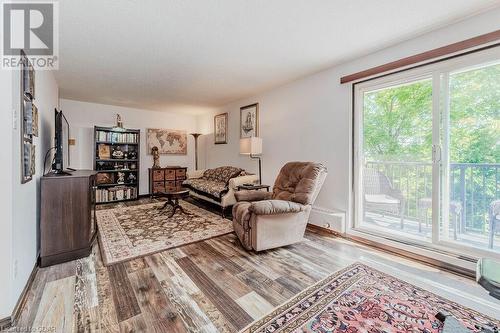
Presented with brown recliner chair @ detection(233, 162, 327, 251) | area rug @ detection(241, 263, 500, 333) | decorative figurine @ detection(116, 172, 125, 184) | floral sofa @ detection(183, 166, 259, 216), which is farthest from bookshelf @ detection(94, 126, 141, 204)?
area rug @ detection(241, 263, 500, 333)

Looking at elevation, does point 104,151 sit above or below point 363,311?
above

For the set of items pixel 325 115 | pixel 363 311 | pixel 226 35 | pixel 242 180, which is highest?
pixel 226 35

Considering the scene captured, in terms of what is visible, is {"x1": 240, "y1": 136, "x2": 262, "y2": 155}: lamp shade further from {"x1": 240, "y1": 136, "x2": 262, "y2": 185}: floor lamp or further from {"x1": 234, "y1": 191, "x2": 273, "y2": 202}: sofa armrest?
{"x1": 234, "y1": 191, "x2": 273, "y2": 202}: sofa armrest

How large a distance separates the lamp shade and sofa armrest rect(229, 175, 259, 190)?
1.54ft

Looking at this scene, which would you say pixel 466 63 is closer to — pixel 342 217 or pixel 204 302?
→ pixel 342 217

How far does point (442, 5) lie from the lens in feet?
6.22

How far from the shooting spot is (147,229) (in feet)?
10.5

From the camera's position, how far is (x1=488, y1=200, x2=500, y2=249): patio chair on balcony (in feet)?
6.87

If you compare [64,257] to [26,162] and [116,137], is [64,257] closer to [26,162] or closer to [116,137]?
[26,162]

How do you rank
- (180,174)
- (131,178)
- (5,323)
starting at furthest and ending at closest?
(180,174) → (131,178) → (5,323)

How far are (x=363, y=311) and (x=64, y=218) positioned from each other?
2862mm

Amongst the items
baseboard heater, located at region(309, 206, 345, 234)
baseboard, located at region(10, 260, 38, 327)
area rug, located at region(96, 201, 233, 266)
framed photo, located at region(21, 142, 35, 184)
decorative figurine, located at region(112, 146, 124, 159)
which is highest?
decorative figurine, located at region(112, 146, 124, 159)

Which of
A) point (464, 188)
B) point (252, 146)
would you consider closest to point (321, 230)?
point (464, 188)

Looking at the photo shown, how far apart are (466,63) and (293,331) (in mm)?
2860
